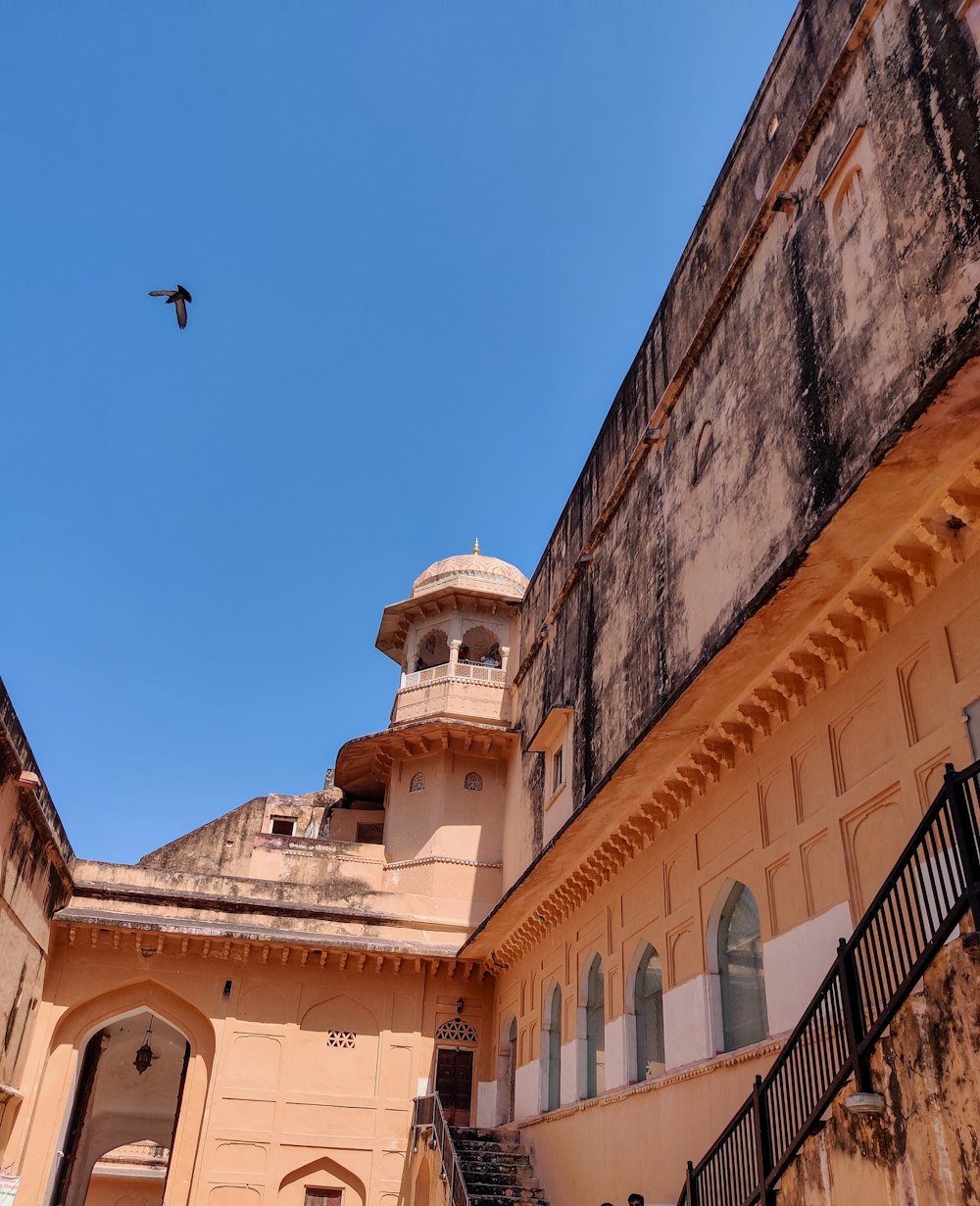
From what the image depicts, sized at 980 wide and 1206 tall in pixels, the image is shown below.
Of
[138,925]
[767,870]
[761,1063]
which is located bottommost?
[761,1063]

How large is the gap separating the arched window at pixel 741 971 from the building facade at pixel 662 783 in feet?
0.14

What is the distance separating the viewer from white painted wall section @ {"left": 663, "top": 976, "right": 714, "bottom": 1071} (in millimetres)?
9172

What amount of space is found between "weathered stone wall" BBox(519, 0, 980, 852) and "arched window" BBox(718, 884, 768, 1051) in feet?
5.81

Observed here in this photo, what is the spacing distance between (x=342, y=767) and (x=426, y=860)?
352 centimetres

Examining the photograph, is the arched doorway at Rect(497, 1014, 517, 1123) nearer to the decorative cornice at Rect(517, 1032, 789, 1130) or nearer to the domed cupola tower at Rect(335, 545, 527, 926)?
the domed cupola tower at Rect(335, 545, 527, 926)

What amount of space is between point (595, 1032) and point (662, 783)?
3.76 m

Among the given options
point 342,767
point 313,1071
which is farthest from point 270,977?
point 342,767

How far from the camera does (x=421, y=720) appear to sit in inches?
789

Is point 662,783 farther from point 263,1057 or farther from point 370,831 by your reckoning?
point 370,831

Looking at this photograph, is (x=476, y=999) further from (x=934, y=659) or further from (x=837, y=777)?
(x=934, y=659)

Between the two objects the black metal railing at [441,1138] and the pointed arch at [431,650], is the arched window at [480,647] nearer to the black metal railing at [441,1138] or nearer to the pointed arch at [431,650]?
the pointed arch at [431,650]

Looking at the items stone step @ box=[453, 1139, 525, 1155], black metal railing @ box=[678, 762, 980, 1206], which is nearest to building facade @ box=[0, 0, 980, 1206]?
black metal railing @ box=[678, 762, 980, 1206]

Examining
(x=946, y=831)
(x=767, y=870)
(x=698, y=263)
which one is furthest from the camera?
(x=698, y=263)

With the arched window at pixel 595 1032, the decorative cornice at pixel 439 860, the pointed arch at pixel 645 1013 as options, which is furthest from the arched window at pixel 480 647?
the pointed arch at pixel 645 1013
